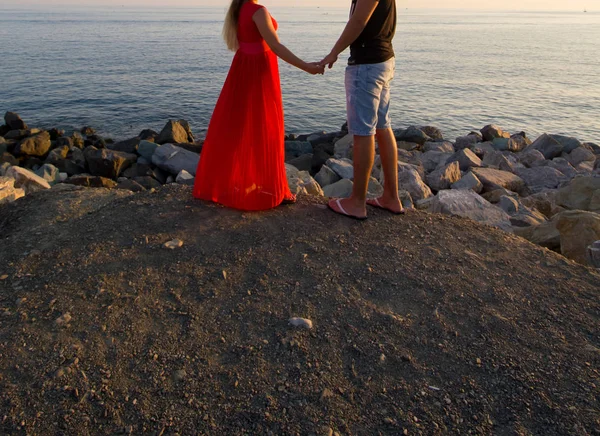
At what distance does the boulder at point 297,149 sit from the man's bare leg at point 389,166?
6.42 m

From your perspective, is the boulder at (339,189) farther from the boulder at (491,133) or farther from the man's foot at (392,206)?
the boulder at (491,133)

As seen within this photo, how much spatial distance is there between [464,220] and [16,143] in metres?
10.3

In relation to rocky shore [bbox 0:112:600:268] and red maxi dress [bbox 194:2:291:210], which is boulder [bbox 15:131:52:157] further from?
red maxi dress [bbox 194:2:291:210]

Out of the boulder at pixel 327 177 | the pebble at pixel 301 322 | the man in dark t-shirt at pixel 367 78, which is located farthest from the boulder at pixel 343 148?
the pebble at pixel 301 322

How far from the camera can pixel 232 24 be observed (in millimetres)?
4297

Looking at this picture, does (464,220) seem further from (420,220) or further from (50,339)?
(50,339)

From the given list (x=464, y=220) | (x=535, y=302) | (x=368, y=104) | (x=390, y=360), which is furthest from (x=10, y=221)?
(x=535, y=302)

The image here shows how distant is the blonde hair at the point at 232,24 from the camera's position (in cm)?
423

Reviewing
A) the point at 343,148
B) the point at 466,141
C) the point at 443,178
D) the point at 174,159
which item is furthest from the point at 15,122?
the point at 466,141

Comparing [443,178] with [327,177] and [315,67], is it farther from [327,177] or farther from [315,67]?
[315,67]

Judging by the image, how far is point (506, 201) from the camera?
673cm

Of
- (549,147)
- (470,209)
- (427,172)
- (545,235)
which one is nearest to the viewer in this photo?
(545,235)

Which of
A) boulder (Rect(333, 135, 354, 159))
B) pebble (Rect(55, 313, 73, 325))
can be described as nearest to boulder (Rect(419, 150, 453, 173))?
boulder (Rect(333, 135, 354, 159))

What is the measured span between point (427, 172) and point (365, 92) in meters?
5.97
